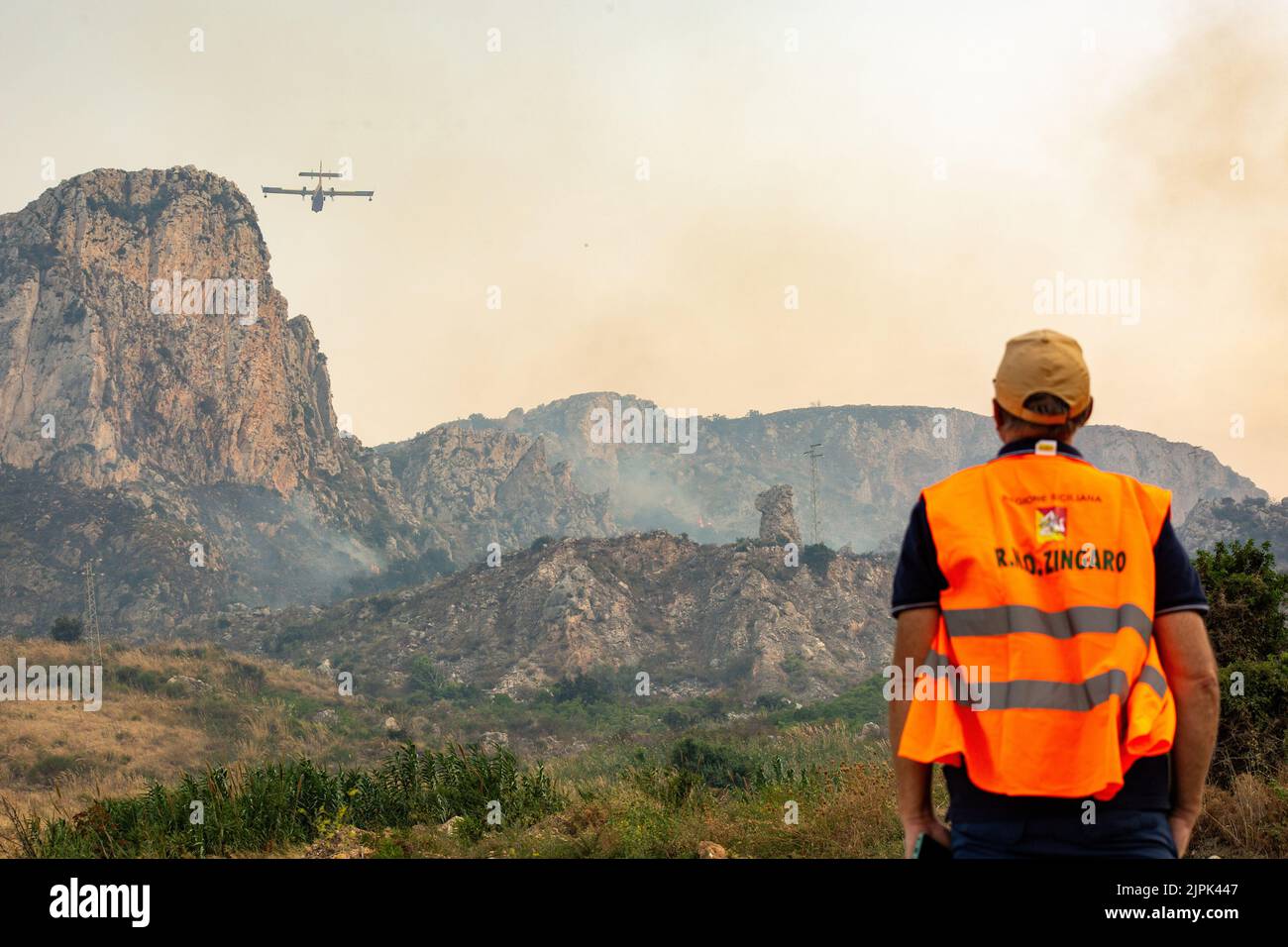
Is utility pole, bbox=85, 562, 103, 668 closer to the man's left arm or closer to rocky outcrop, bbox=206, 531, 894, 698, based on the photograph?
rocky outcrop, bbox=206, 531, 894, 698

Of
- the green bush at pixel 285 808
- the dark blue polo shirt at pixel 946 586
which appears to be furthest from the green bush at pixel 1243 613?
the dark blue polo shirt at pixel 946 586

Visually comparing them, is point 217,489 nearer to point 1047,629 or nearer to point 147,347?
point 147,347

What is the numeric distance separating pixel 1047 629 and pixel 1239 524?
121946 mm

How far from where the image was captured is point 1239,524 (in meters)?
110

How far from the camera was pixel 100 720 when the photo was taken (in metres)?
46.1

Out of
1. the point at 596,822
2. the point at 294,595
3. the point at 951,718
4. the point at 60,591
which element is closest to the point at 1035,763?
the point at 951,718

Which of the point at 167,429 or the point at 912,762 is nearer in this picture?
the point at 912,762

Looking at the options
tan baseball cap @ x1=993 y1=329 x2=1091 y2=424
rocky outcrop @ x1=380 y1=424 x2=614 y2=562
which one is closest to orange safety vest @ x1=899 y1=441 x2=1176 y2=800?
tan baseball cap @ x1=993 y1=329 x2=1091 y2=424

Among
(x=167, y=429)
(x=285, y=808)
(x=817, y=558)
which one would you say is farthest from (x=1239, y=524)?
(x=285, y=808)

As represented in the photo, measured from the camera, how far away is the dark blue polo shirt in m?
2.54

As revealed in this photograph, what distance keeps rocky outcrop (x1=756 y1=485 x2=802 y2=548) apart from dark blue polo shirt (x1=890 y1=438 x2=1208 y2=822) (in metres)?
92.6

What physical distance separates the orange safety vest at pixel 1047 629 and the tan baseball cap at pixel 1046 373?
0.16 metres

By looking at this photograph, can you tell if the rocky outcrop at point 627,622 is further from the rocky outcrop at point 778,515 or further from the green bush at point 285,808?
the green bush at point 285,808
